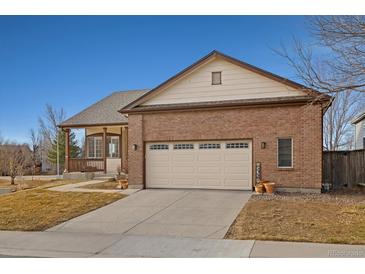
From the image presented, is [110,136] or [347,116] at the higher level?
[347,116]

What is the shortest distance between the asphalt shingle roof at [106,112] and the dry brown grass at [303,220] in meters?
11.9

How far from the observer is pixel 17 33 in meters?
12.9

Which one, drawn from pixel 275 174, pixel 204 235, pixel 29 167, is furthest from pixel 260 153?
pixel 29 167

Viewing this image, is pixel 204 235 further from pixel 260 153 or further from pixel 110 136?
pixel 110 136

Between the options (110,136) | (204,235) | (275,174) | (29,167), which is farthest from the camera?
(29,167)

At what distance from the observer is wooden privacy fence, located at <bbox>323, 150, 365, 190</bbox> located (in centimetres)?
1562

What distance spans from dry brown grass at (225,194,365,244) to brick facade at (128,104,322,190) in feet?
4.93

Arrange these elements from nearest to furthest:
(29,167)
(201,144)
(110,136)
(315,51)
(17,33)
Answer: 1. (315,51)
2. (17,33)
3. (201,144)
4. (110,136)
5. (29,167)

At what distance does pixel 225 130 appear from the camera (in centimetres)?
1466

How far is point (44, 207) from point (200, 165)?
6895mm

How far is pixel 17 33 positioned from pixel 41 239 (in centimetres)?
875

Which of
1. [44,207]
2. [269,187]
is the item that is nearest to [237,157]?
[269,187]

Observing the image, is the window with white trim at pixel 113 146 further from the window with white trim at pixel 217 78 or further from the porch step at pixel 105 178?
the window with white trim at pixel 217 78

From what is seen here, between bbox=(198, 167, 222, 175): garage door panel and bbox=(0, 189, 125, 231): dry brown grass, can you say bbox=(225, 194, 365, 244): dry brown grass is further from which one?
bbox=(0, 189, 125, 231): dry brown grass
